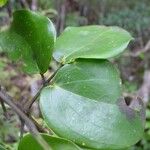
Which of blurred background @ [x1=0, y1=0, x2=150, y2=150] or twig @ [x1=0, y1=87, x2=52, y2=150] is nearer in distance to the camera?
twig @ [x1=0, y1=87, x2=52, y2=150]

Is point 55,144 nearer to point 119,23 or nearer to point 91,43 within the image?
→ point 91,43

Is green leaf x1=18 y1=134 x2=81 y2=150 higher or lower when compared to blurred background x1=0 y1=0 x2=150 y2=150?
higher

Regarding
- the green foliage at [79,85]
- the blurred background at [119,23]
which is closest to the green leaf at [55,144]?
the green foliage at [79,85]

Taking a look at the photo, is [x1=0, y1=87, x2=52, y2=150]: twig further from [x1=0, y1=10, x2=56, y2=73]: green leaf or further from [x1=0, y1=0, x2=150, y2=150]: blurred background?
[x1=0, y1=0, x2=150, y2=150]: blurred background

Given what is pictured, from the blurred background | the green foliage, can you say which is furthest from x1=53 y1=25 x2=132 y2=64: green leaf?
the blurred background

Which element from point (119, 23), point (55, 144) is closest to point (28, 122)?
point (55, 144)

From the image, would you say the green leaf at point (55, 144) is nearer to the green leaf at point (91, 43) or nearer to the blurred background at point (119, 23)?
the green leaf at point (91, 43)

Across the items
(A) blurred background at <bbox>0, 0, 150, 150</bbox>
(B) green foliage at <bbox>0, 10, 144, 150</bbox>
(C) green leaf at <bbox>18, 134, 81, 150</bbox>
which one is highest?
(B) green foliage at <bbox>0, 10, 144, 150</bbox>
